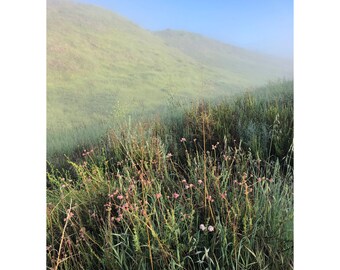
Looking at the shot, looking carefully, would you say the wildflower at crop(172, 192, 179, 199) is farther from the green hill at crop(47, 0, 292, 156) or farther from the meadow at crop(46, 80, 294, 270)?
the green hill at crop(47, 0, 292, 156)

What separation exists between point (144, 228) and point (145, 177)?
314 millimetres

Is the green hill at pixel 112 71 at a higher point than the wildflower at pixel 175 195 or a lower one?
higher

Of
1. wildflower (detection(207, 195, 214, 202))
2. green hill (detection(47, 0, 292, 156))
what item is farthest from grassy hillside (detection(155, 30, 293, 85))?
wildflower (detection(207, 195, 214, 202))

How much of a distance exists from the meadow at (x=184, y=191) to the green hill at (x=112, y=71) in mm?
84

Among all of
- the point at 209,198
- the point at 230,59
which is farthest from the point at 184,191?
the point at 230,59

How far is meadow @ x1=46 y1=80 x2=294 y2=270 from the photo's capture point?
187 cm

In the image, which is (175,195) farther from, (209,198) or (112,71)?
(112,71)

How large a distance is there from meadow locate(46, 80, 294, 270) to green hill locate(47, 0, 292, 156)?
0.08 meters

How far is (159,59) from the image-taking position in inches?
88.0

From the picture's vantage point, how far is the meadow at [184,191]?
187cm

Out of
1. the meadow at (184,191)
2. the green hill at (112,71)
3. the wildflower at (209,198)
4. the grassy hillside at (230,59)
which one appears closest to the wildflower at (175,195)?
the meadow at (184,191)

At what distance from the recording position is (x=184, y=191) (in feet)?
6.88

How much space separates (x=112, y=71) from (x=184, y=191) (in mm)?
761

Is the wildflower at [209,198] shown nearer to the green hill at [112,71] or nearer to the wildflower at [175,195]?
the wildflower at [175,195]
